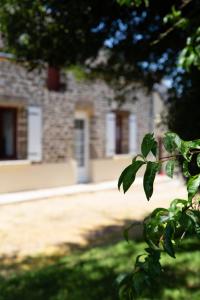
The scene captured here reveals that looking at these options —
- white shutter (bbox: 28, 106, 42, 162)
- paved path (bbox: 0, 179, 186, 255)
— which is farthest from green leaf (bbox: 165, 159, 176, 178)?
white shutter (bbox: 28, 106, 42, 162)

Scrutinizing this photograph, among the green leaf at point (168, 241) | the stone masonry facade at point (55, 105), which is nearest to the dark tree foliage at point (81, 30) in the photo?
the green leaf at point (168, 241)

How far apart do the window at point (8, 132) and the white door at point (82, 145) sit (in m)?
2.80

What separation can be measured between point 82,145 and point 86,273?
9.99 meters

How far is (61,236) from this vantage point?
7.53 metres

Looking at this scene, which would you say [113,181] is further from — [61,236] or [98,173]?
[61,236]

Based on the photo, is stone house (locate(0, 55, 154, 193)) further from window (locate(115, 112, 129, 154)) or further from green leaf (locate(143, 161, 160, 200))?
green leaf (locate(143, 161, 160, 200))

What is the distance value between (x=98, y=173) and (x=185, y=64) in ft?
39.0

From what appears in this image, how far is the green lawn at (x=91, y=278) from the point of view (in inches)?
176

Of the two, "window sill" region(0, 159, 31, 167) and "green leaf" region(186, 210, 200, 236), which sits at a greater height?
"green leaf" region(186, 210, 200, 236)

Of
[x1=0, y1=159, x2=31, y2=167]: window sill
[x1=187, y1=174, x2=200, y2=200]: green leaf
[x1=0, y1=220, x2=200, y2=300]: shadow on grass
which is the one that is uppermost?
[x1=187, y1=174, x2=200, y2=200]: green leaf

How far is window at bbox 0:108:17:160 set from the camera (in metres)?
12.5

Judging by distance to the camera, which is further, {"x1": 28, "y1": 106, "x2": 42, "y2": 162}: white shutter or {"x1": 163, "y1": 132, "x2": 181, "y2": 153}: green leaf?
{"x1": 28, "y1": 106, "x2": 42, "y2": 162}: white shutter

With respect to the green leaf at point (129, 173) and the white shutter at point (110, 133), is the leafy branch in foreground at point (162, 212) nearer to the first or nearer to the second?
the green leaf at point (129, 173)

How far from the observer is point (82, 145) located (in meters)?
15.1
